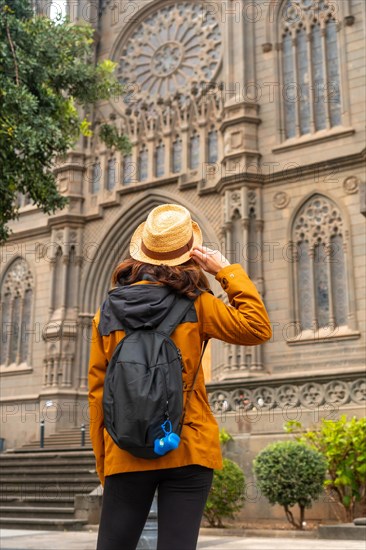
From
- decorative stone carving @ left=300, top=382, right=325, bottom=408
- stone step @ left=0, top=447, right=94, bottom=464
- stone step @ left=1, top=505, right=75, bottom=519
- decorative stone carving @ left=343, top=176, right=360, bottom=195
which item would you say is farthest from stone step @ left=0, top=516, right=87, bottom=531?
decorative stone carving @ left=343, top=176, right=360, bottom=195

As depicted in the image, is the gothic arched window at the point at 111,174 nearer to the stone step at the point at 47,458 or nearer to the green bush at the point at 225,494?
the stone step at the point at 47,458

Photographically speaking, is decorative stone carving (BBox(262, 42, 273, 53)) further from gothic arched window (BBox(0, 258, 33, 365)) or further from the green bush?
the green bush

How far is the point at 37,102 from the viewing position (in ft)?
37.2

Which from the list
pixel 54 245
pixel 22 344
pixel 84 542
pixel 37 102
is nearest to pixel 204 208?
pixel 54 245

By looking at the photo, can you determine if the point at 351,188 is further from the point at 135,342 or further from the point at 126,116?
the point at 135,342

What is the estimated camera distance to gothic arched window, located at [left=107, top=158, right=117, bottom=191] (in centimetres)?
2278

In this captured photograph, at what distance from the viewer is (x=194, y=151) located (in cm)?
2155

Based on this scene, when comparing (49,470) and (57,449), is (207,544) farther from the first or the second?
(57,449)

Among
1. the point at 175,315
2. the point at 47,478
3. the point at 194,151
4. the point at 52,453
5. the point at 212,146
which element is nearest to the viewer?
the point at 175,315

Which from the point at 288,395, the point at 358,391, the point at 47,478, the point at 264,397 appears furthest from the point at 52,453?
the point at 358,391

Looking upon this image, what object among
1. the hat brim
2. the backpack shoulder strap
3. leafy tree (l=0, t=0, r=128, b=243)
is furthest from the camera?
leafy tree (l=0, t=0, r=128, b=243)

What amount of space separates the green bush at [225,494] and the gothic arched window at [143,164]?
13.1m

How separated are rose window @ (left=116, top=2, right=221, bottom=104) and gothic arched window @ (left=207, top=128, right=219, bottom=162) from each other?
2448 millimetres

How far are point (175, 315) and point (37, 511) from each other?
11.6 metres
